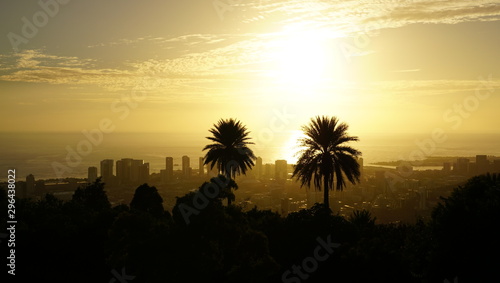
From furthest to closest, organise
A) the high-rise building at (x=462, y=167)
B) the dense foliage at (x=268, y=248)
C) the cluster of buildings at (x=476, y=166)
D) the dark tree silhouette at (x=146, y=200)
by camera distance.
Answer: the high-rise building at (x=462, y=167) → the cluster of buildings at (x=476, y=166) → the dark tree silhouette at (x=146, y=200) → the dense foliage at (x=268, y=248)

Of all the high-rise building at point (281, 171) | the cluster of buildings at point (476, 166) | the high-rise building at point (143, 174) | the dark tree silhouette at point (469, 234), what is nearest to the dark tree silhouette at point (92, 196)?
the dark tree silhouette at point (469, 234)

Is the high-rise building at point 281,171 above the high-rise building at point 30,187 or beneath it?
above

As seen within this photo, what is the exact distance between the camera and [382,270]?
14898mm

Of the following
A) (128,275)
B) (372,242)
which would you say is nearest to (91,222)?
(128,275)

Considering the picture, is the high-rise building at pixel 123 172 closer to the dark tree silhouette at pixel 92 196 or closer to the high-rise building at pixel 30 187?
the high-rise building at pixel 30 187

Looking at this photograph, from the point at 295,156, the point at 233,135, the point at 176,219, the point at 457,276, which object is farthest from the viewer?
the point at 233,135

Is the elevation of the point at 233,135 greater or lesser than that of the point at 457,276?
greater

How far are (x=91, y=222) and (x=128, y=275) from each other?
9.63 m

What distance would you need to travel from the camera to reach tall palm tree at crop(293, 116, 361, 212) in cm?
2441

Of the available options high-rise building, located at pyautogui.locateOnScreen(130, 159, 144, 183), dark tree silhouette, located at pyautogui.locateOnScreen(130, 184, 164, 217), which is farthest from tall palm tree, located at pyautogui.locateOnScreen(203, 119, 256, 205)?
high-rise building, located at pyautogui.locateOnScreen(130, 159, 144, 183)

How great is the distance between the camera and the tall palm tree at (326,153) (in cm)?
2441

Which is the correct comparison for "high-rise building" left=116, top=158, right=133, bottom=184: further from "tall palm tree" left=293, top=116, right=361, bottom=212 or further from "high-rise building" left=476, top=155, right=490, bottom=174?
"high-rise building" left=476, top=155, right=490, bottom=174

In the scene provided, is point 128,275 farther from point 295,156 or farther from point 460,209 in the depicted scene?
point 295,156

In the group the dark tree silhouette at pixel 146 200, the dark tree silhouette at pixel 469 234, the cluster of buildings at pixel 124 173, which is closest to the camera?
the dark tree silhouette at pixel 469 234
